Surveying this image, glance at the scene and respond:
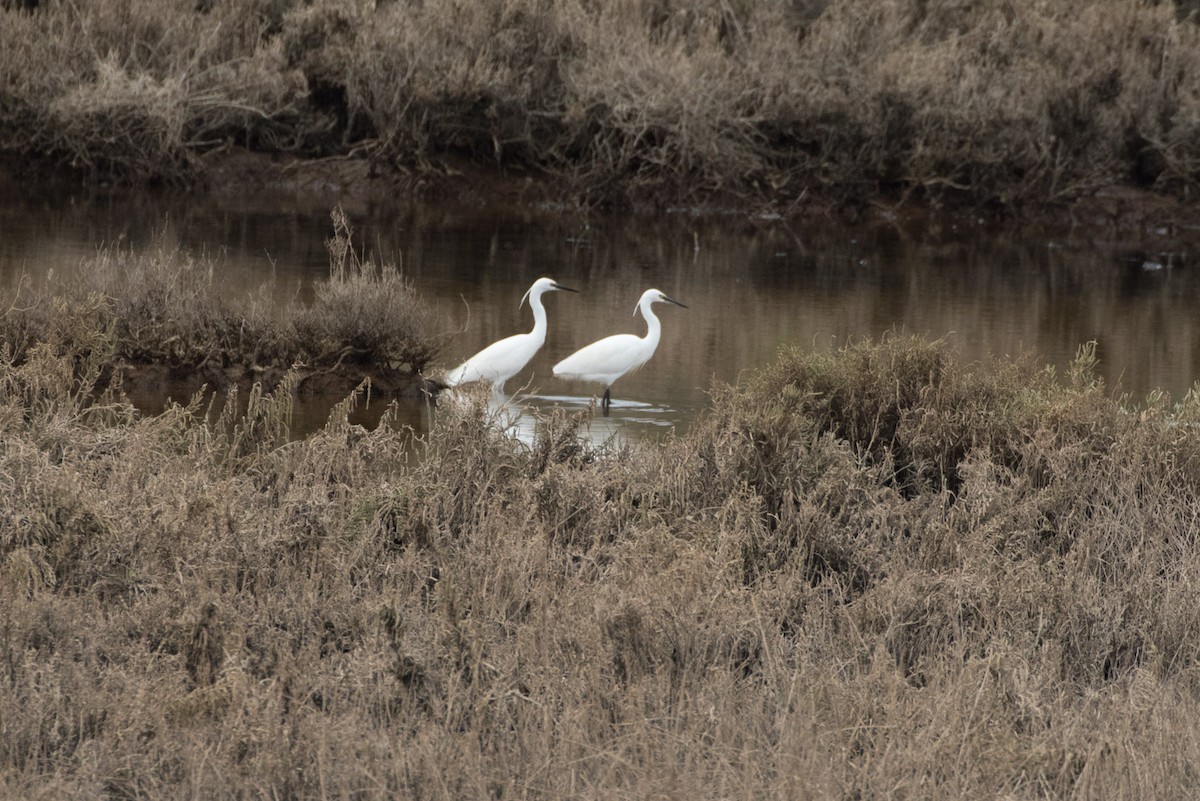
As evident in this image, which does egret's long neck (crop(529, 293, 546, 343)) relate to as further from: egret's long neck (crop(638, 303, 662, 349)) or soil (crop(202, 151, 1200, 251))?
soil (crop(202, 151, 1200, 251))

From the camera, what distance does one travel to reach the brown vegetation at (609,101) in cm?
2088

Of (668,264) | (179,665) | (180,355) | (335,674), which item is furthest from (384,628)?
(668,264)

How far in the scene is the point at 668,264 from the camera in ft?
54.6

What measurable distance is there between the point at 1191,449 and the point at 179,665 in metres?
4.46

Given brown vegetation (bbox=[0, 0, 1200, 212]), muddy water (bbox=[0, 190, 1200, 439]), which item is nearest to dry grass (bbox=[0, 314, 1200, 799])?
muddy water (bbox=[0, 190, 1200, 439])

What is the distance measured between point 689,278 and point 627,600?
11.0 meters

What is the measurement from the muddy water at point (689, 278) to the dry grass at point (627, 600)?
235 centimetres

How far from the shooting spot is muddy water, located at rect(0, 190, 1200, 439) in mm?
11523

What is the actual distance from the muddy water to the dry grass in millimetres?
2347

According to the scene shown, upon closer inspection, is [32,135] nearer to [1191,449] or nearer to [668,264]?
[668,264]

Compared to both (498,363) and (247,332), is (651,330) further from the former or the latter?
(247,332)

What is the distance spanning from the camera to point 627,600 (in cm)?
479

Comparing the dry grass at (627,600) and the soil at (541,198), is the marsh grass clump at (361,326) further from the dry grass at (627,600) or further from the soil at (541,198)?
the soil at (541,198)

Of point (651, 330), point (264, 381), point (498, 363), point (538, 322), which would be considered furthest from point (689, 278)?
point (264, 381)
